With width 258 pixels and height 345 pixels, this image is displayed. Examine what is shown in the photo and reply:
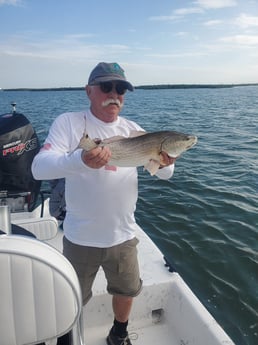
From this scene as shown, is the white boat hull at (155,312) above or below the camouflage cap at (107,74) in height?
below

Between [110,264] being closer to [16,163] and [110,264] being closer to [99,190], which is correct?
[99,190]

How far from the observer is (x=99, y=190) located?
264 centimetres

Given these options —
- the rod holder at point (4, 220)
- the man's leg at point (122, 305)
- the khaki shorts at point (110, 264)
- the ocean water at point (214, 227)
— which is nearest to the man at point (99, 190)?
the khaki shorts at point (110, 264)

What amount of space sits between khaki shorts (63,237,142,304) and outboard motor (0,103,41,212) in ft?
5.13

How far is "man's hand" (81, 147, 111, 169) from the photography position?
7.26 ft

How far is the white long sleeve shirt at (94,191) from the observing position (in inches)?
103

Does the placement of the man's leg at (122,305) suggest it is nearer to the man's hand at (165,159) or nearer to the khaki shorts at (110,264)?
the khaki shorts at (110,264)

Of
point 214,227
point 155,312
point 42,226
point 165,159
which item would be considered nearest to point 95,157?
point 165,159

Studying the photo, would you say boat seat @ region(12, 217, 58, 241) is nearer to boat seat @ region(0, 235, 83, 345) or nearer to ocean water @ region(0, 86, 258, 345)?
boat seat @ region(0, 235, 83, 345)

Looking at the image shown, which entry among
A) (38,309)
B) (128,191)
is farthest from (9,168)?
(38,309)

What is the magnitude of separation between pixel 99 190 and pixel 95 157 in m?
0.48

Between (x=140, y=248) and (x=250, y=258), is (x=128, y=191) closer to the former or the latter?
(x=140, y=248)

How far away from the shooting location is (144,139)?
2516mm

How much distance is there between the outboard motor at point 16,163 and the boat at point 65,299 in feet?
0.08
